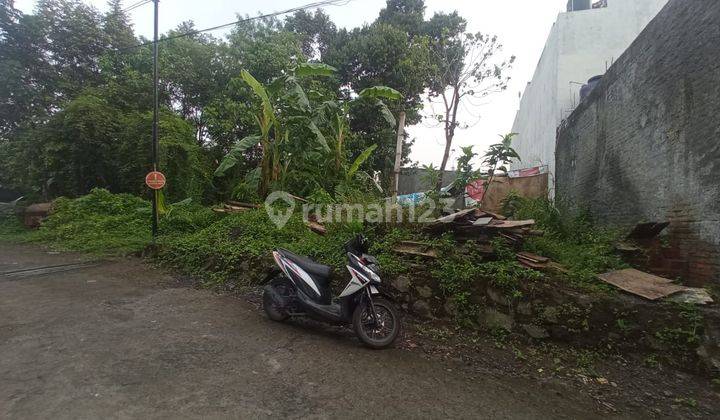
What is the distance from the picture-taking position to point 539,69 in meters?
12.6

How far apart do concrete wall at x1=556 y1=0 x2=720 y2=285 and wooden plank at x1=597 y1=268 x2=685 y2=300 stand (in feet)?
1.33

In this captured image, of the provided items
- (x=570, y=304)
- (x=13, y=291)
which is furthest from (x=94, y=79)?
(x=570, y=304)

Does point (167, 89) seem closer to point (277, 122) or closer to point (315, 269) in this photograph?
point (277, 122)

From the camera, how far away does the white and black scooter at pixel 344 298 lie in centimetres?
363

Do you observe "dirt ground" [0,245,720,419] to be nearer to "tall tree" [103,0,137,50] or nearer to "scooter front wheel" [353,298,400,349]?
"scooter front wheel" [353,298,400,349]

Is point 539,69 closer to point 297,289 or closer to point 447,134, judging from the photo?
point 447,134

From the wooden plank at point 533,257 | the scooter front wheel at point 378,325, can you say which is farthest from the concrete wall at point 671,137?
the scooter front wheel at point 378,325

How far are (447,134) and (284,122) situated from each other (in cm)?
428

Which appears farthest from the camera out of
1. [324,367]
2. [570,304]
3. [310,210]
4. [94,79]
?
[94,79]

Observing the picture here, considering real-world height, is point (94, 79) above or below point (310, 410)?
above

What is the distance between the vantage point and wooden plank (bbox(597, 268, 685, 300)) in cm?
354

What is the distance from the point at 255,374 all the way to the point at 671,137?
5083mm

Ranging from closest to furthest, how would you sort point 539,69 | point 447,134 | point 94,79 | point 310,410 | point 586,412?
point 310,410 → point 586,412 → point 447,134 → point 539,69 → point 94,79

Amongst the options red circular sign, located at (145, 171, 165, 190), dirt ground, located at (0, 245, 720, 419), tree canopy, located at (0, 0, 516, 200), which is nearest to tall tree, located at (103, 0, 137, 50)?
tree canopy, located at (0, 0, 516, 200)
